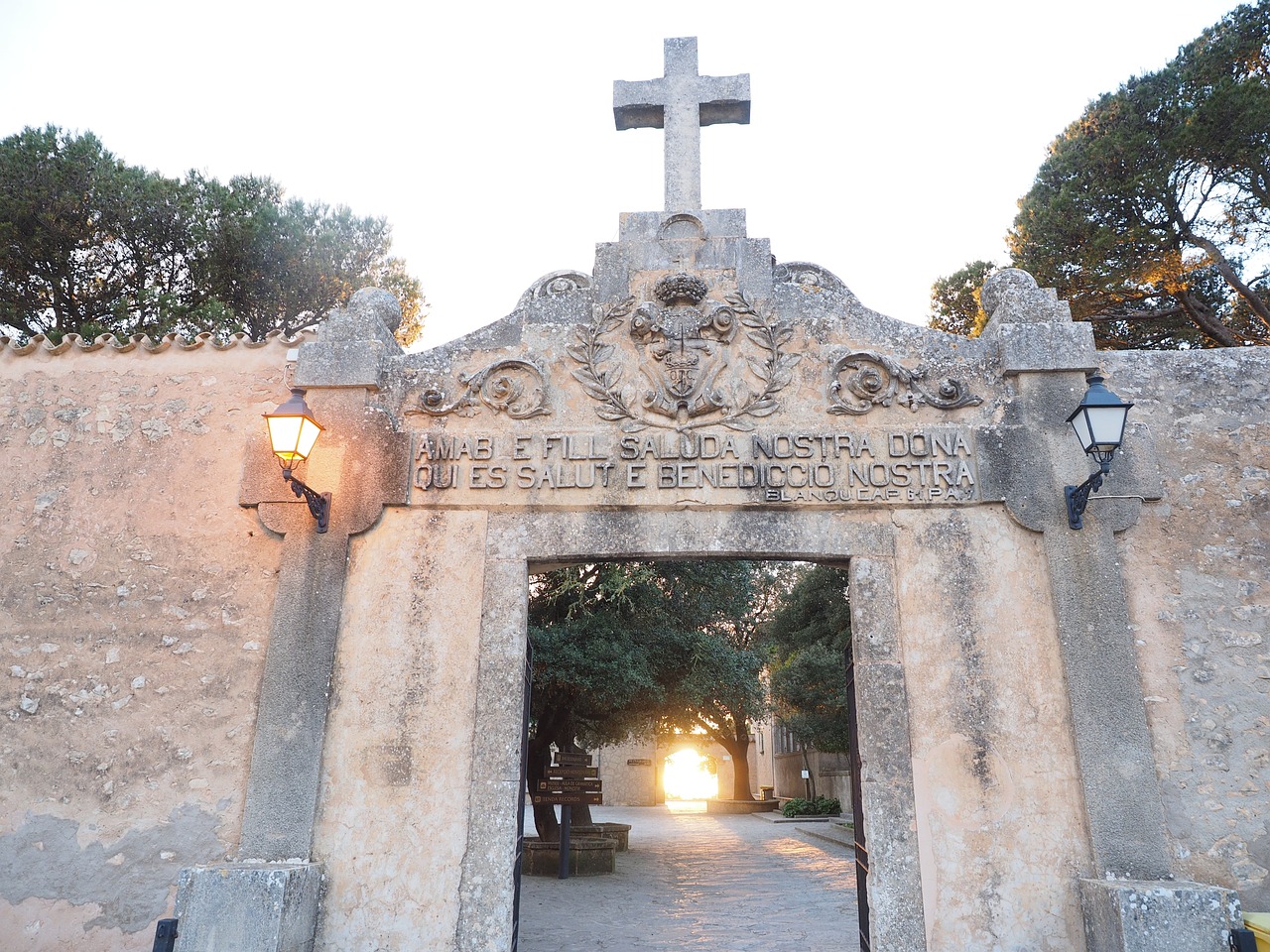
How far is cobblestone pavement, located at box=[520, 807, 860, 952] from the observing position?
7.30m

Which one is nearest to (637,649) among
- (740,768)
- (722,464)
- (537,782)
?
(537,782)

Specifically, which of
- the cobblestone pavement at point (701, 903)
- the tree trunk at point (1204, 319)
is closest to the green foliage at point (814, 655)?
the cobblestone pavement at point (701, 903)

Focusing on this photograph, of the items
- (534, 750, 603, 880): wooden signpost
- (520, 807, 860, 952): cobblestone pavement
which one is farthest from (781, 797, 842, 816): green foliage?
(534, 750, 603, 880): wooden signpost

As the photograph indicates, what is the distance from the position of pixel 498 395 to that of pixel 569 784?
8.16m

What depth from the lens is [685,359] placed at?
5.57 m

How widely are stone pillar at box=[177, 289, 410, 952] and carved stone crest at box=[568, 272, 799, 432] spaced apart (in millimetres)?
1379

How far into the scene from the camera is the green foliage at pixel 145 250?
11.0m

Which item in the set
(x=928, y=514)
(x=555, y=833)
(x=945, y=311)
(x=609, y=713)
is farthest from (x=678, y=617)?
(x=928, y=514)

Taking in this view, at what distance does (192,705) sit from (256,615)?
613 mm

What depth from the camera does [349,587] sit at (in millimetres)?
Result: 5227

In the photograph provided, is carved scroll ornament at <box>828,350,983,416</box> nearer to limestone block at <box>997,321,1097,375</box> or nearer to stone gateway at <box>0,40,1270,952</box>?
stone gateway at <box>0,40,1270,952</box>

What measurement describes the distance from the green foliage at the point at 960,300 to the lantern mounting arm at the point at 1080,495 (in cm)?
844

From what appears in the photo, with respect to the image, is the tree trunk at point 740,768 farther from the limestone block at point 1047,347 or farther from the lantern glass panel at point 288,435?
the lantern glass panel at point 288,435

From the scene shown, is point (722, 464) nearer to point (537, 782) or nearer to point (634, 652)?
point (634, 652)
